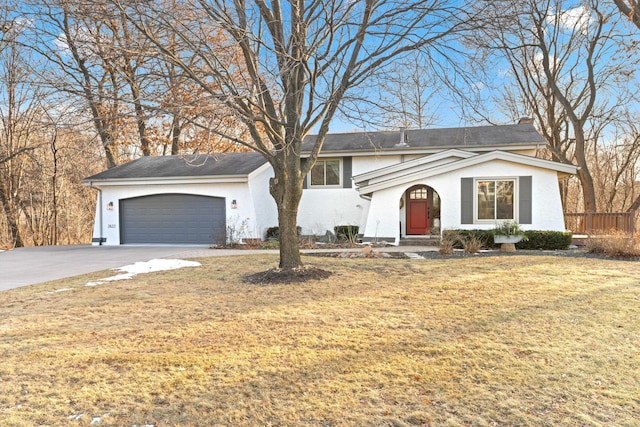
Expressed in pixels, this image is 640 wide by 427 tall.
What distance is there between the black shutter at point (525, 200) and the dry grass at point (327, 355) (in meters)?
6.63

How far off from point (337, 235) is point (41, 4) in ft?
40.0

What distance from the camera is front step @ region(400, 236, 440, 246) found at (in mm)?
14133

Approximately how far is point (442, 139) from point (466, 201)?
17.1 ft

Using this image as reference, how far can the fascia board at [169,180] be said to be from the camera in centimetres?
1513

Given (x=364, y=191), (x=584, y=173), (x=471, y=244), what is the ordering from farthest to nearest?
(x=584, y=173), (x=364, y=191), (x=471, y=244)

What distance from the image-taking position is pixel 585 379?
10.7ft

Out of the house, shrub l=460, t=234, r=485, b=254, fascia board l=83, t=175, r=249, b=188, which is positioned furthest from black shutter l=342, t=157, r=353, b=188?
shrub l=460, t=234, r=485, b=254

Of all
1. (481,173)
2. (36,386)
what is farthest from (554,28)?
(36,386)

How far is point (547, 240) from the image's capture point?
12555mm

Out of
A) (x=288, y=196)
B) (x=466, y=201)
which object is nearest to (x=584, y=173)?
(x=466, y=201)

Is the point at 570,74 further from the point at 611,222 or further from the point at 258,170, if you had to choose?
the point at 258,170

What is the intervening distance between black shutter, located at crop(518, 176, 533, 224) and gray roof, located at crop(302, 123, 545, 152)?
3.24m

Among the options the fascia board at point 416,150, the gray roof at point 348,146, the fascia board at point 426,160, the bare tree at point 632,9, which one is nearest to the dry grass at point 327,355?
the fascia board at point 426,160

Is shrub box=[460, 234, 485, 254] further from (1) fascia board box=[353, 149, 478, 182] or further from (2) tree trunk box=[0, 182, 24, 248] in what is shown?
(2) tree trunk box=[0, 182, 24, 248]
